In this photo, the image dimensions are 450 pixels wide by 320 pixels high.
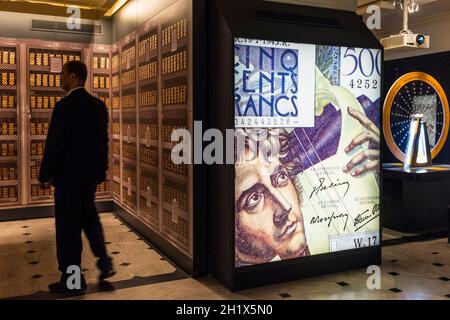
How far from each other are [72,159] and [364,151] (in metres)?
2.31

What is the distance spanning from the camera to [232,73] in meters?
3.31

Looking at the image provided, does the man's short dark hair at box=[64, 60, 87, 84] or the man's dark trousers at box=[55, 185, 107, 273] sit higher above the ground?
the man's short dark hair at box=[64, 60, 87, 84]

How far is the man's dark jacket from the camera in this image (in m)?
3.32

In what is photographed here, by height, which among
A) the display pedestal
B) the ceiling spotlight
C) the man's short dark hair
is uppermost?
the ceiling spotlight

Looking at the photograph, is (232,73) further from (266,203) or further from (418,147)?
(418,147)

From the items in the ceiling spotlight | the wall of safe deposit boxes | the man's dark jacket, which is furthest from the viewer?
the ceiling spotlight

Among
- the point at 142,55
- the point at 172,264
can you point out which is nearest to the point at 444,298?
the point at 172,264

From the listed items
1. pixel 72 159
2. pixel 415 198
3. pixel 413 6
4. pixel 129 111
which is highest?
pixel 413 6

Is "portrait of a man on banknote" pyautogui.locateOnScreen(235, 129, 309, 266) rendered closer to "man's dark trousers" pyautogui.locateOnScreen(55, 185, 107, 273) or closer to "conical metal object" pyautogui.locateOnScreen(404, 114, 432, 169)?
"man's dark trousers" pyautogui.locateOnScreen(55, 185, 107, 273)

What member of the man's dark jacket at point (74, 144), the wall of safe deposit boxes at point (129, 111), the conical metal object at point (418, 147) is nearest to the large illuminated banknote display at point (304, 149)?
the wall of safe deposit boxes at point (129, 111)

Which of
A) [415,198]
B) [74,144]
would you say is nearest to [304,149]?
[74,144]

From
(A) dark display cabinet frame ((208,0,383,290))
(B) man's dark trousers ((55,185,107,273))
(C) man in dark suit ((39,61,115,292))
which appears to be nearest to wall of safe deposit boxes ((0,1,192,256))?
(A) dark display cabinet frame ((208,0,383,290))

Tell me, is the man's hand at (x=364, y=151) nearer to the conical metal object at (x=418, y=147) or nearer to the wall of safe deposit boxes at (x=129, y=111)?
the wall of safe deposit boxes at (x=129, y=111)

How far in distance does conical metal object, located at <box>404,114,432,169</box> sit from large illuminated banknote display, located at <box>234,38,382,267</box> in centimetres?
203
